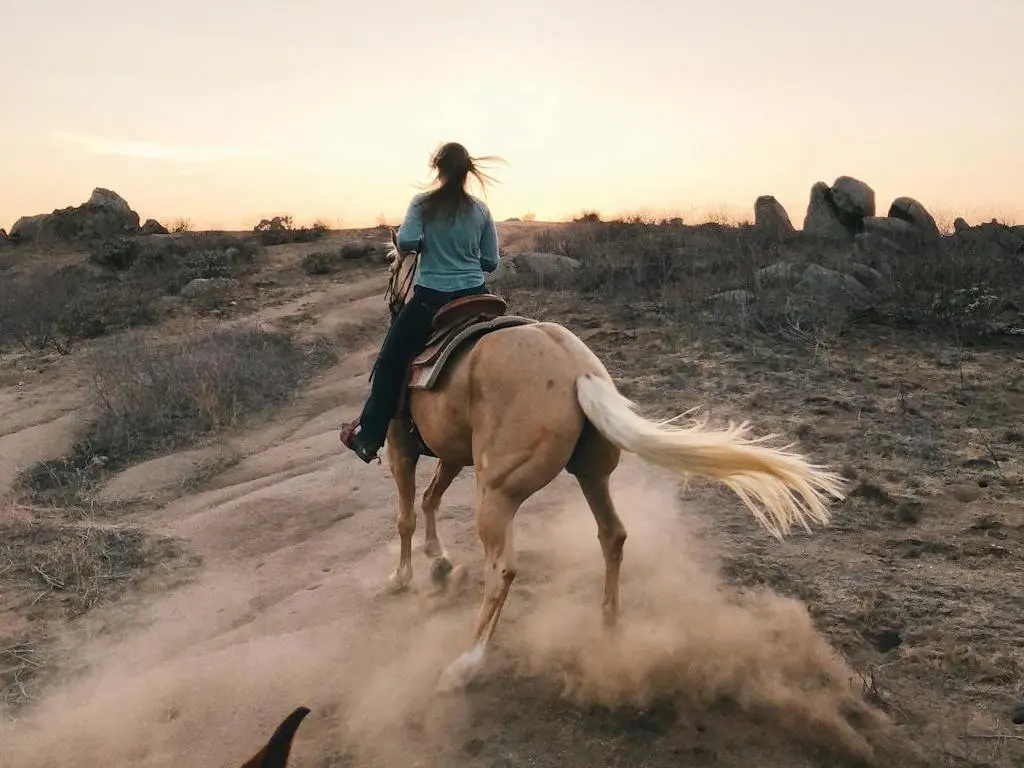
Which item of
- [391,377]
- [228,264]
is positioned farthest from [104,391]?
[228,264]

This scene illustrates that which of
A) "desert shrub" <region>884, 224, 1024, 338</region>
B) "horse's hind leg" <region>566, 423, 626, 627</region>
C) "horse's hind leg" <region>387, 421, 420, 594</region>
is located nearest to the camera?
"horse's hind leg" <region>566, 423, 626, 627</region>

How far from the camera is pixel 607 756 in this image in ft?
9.80

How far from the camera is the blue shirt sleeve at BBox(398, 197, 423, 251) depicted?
4.10 meters

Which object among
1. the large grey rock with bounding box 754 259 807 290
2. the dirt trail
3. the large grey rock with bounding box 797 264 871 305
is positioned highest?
the large grey rock with bounding box 754 259 807 290

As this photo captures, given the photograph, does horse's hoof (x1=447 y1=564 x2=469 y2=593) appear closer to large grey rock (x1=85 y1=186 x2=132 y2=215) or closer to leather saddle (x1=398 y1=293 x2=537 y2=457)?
leather saddle (x1=398 y1=293 x2=537 y2=457)

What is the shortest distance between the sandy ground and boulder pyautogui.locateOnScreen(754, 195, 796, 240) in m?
15.7

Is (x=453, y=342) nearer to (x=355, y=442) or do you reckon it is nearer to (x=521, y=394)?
(x=521, y=394)

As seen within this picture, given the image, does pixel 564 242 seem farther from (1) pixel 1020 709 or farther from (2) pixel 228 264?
(1) pixel 1020 709

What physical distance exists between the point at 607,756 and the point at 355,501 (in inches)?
147

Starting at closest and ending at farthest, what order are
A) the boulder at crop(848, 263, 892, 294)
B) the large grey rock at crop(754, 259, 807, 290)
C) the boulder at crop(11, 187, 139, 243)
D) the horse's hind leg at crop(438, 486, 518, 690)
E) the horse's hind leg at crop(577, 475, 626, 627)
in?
the horse's hind leg at crop(438, 486, 518, 690) < the horse's hind leg at crop(577, 475, 626, 627) < the boulder at crop(848, 263, 892, 294) < the large grey rock at crop(754, 259, 807, 290) < the boulder at crop(11, 187, 139, 243)

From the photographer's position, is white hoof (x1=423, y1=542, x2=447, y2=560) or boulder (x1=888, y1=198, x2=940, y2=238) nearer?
white hoof (x1=423, y1=542, x2=447, y2=560)

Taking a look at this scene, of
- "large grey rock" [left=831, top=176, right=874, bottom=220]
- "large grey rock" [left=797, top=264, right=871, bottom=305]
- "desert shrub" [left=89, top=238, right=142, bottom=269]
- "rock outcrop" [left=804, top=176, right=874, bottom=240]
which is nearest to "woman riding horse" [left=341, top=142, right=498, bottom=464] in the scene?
"large grey rock" [left=797, top=264, right=871, bottom=305]

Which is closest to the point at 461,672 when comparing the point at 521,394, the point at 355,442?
the point at 521,394

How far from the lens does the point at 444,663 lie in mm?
3750
